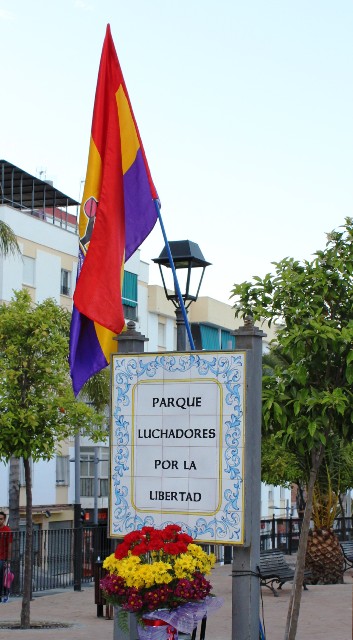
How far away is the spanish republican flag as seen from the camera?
1165 centimetres

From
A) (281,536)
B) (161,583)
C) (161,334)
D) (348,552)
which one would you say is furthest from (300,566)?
(161,334)

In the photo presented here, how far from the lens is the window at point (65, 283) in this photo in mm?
54438

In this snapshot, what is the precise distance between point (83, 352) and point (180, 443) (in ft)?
5.61

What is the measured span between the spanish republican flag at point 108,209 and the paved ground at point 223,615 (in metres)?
5.77

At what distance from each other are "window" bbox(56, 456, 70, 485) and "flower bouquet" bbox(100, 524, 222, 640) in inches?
1748

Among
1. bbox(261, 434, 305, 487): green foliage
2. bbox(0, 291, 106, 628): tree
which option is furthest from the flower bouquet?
bbox(261, 434, 305, 487): green foliage

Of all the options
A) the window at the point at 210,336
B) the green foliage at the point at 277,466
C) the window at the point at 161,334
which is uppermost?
the window at the point at 210,336

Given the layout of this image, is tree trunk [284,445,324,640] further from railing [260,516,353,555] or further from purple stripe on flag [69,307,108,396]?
railing [260,516,353,555]

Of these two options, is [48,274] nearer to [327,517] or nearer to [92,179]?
[327,517]

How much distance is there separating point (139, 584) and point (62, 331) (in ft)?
35.1

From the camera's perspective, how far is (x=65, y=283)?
5472cm

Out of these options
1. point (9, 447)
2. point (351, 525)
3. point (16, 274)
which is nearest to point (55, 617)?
point (9, 447)

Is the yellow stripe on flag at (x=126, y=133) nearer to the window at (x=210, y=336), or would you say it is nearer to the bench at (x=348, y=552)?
the bench at (x=348, y=552)

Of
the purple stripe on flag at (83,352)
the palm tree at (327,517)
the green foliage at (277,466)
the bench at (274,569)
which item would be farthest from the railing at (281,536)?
the purple stripe on flag at (83,352)
